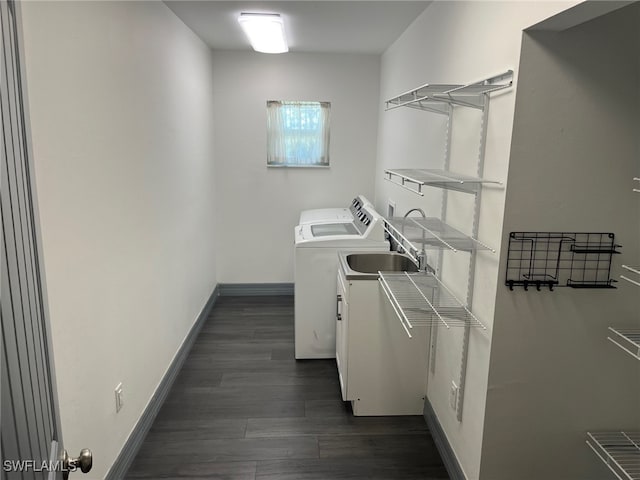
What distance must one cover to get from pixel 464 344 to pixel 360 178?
283 cm

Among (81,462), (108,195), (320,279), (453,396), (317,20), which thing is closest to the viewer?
(81,462)

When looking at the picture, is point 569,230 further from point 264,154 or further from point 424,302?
point 264,154

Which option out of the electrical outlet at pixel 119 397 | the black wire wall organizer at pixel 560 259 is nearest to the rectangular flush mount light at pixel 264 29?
the black wire wall organizer at pixel 560 259

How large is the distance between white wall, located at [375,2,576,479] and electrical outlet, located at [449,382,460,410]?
40mm

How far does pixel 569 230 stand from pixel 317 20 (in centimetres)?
227

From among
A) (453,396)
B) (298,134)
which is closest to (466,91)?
(453,396)

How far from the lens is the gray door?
0.85m

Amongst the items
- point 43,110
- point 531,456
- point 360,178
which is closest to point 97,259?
point 43,110

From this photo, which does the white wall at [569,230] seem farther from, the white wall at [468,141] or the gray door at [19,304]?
the gray door at [19,304]

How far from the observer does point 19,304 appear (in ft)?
2.93

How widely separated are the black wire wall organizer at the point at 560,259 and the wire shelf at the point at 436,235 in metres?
0.11

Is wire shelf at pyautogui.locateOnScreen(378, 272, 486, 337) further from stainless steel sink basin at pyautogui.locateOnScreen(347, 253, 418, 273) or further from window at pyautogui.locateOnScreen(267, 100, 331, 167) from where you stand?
window at pyautogui.locateOnScreen(267, 100, 331, 167)

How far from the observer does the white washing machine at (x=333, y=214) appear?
4.01 m

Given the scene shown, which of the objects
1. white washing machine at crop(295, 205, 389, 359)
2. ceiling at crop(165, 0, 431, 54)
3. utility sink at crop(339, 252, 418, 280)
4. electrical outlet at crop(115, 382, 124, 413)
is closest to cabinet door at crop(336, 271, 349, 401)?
utility sink at crop(339, 252, 418, 280)
